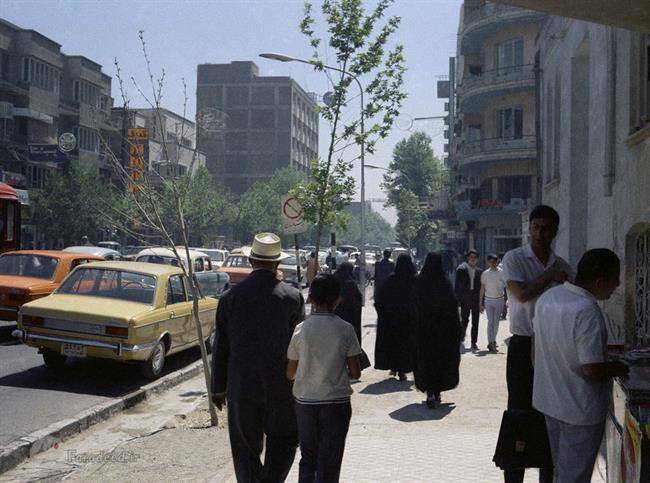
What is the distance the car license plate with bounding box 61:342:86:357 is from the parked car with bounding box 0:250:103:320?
3.60m

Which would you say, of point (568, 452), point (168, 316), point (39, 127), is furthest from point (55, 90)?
point (568, 452)

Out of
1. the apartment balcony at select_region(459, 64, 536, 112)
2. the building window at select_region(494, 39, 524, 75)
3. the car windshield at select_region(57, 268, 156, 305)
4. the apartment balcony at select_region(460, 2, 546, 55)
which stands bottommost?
the car windshield at select_region(57, 268, 156, 305)

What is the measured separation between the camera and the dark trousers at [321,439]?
460cm

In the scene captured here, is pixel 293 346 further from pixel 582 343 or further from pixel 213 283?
pixel 213 283

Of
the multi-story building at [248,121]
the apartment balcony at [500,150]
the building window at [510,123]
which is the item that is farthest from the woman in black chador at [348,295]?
the multi-story building at [248,121]

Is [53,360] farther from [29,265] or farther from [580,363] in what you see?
[580,363]

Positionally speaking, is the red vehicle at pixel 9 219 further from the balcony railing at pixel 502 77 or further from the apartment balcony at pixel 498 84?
the balcony railing at pixel 502 77

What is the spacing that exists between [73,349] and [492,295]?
7.70 meters

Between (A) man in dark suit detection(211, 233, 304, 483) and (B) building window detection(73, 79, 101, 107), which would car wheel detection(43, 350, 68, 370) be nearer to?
(A) man in dark suit detection(211, 233, 304, 483)

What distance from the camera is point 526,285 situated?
507 centimetres

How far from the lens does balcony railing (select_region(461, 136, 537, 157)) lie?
39.3 metres

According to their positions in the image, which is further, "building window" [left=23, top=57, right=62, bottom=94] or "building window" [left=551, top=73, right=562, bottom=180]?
"building window" [left=23, top=57, right=62, bottom=94]

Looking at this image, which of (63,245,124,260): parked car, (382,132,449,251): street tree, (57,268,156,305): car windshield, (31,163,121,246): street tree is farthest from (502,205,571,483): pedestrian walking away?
(382,132,449,251): street tree

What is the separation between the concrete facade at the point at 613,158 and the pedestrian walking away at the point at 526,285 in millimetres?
5763
